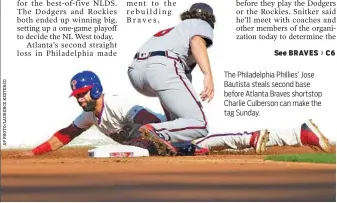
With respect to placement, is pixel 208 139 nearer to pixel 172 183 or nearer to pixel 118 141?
pixel 118 141

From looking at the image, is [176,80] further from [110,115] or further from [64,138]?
[64,138]

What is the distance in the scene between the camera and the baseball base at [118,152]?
35.3ft

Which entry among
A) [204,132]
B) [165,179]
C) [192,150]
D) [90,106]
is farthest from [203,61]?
[165,179]

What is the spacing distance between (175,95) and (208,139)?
901mm

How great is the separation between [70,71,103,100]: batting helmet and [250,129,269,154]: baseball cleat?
5.82ft

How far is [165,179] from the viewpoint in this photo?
28.0ft

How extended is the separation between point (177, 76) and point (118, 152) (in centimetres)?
111

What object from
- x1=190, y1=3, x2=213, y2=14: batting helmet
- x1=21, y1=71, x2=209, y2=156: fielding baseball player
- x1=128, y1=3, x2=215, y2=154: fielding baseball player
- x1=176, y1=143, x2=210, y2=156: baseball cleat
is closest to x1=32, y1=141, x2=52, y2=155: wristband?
x1=21, y1=71, x2=209, y2=156: fielding baseball player

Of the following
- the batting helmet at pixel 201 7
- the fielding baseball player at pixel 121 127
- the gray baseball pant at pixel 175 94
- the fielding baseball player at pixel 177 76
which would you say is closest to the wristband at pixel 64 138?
the fielding baseball player at pixel 121 127

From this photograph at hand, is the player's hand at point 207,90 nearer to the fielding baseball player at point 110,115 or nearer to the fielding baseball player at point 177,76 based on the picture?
the fielding baseball player at point 177,76

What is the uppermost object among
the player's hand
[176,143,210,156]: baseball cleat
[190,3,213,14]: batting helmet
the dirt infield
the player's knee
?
[190,3,213,14]: batting helmet

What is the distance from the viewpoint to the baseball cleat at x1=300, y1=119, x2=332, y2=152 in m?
11.2

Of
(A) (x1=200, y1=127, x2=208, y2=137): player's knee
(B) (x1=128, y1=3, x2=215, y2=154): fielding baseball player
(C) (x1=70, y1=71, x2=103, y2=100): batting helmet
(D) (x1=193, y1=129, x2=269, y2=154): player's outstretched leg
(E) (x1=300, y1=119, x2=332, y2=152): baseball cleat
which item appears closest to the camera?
(B) (x1=128, y1=3, x2=215, y2=154): fielding baseball player

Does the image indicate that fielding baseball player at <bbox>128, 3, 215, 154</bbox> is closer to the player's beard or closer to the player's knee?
the player's knee
